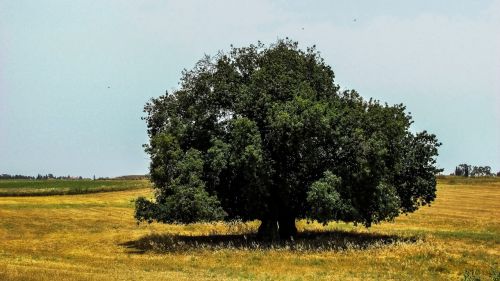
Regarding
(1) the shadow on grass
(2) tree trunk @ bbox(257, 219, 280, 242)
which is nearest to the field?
(1) the shadow on grass

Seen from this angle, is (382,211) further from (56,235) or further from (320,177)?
(56,235)

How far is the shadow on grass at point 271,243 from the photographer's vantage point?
43447mm

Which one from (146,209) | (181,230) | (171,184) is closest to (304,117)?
(171,184)

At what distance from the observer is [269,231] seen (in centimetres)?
4828

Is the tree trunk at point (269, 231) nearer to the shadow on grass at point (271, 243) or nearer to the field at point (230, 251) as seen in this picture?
the shadow on grass at point (271, 243)

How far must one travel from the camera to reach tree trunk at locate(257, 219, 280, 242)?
47719mm

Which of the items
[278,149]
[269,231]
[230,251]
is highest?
[278,149]

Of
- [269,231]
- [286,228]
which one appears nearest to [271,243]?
[269,231]

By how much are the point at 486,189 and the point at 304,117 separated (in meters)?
94.2

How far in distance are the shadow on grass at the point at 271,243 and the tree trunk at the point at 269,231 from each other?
2.25 feet

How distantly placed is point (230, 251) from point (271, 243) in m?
5.40

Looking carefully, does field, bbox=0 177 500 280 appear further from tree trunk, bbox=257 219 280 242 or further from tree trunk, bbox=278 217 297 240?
tree trunk, bbox=278 217 297 240

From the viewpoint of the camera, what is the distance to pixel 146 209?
152 ft

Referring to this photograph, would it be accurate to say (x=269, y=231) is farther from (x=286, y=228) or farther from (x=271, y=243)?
(x=286, y=228)
